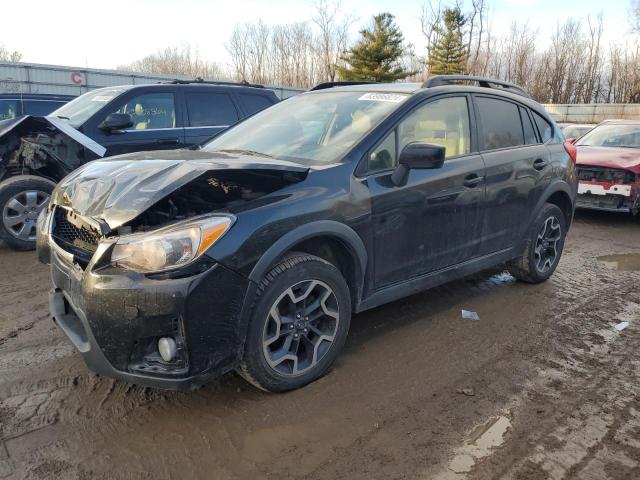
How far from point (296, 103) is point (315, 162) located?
120cm

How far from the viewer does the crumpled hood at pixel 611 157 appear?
7984 mm

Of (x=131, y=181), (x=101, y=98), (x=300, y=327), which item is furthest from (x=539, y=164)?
(x=101, y=98)

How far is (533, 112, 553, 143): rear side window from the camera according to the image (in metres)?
4.86

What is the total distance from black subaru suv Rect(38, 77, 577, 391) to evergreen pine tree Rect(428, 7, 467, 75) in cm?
4533

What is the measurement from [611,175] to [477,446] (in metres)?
7.02

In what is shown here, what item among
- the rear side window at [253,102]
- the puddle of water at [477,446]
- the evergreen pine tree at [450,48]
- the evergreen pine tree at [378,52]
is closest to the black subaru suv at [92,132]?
the rear side window at [253,102]

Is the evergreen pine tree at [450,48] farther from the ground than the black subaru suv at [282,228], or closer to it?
farther from the ground

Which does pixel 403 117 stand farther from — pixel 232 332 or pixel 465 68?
pixel 465 68

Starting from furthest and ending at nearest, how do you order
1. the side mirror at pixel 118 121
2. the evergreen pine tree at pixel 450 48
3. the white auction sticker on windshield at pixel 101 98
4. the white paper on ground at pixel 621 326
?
the evergreen pine tree at pixel 450 48
the white auction sticker on windshield at pixel 101 98
the side mirror at pixel 118 121
the white paper on ground at pixel 621 326

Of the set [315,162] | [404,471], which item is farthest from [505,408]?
[315,162]

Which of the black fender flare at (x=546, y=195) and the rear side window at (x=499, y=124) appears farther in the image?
the black fender flare at (x=546, y=195)

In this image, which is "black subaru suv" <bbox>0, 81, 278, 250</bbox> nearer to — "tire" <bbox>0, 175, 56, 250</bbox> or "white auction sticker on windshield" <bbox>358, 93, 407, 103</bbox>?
"tire" <bbox>0, 175, 56, 250</bbox>

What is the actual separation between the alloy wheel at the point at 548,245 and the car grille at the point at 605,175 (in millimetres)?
3752

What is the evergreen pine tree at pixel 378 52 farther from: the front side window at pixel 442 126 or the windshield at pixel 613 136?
the front side window at pixel 442 126
